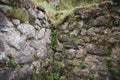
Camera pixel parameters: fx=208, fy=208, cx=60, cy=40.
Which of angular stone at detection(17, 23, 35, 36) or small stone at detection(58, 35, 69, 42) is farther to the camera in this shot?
small stone at detection(58, 35, 69, 42)

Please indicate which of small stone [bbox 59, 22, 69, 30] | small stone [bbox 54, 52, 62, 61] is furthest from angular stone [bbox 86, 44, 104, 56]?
small stone [bbox 59, 22, 69, 30]

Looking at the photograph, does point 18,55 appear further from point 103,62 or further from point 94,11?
point 94,11

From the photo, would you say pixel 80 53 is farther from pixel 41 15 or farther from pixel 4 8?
pixel 4 8

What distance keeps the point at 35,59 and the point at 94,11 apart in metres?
1.85

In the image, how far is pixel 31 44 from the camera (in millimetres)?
4566

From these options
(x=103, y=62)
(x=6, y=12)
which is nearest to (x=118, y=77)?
(x=103, y=62)

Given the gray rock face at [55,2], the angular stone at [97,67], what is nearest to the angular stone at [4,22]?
the angular stone at [97,67]

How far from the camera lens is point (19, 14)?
14.5ft

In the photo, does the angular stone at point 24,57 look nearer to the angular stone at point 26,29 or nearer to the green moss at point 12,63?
the green moss at point 12,63

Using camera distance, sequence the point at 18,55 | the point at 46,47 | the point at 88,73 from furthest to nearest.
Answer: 1. the point at 46,47
2. the point at 88,73
3. the point at 18,55

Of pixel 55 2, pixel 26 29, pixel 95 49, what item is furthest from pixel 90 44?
pixel 55 2

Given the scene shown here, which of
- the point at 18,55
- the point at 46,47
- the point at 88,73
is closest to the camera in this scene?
the point at 18,55

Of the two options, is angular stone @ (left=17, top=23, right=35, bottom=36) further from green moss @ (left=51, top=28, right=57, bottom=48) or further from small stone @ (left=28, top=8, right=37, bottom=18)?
green moss @ (left=51, top=28, right=57, bottom=48)

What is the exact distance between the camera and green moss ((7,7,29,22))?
428 cm
